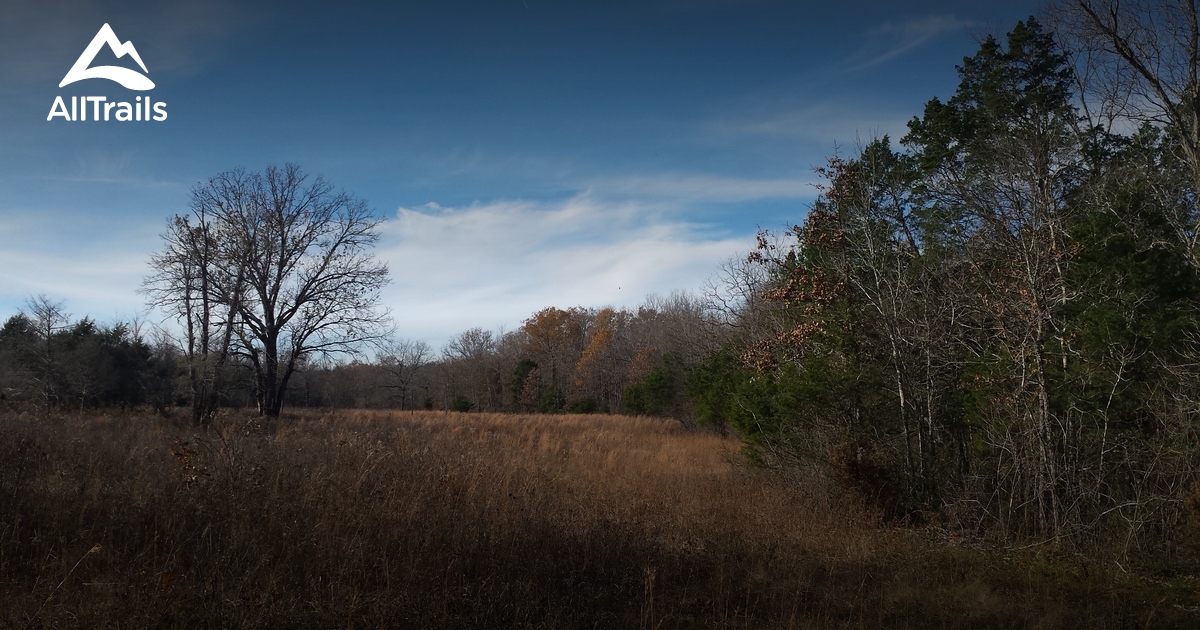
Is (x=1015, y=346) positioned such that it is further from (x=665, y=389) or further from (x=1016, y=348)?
(x=665, y=389)

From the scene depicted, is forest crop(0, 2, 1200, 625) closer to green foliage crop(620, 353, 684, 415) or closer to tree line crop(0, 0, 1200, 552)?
tree line crop(0, 0, 1200, 552)

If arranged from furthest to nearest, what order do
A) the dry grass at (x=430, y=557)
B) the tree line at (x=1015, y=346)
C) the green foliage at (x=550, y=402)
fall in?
1. the green foliage at (x=550, y=402)
2. the tree line at (x=1015, y=346)
3. the dry grass at (x=430, y=557)

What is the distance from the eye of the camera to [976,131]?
18281 mm

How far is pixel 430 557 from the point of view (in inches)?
214

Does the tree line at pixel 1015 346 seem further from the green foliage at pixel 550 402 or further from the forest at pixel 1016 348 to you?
the green foliage at pixel 550 402

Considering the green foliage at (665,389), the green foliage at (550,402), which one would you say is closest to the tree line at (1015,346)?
the green foliage at (665,389)

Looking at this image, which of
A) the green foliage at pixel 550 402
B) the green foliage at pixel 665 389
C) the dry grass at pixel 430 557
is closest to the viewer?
the dry grass at pixel 430 557

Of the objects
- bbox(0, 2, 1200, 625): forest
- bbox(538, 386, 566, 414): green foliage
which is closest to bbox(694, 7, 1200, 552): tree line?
bbox(0, 2, 1200, 625): forest

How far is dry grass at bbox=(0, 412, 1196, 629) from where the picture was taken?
4.54 metres

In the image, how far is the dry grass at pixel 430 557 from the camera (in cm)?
454

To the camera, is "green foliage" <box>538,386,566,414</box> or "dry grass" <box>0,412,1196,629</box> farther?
"green foliage" <box>538,386,566,414</box>

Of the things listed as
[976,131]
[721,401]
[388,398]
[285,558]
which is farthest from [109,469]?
[388,398]

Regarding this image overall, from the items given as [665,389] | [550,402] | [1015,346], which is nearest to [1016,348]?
[1015,346]

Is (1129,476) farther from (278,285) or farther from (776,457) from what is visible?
(278,285)
